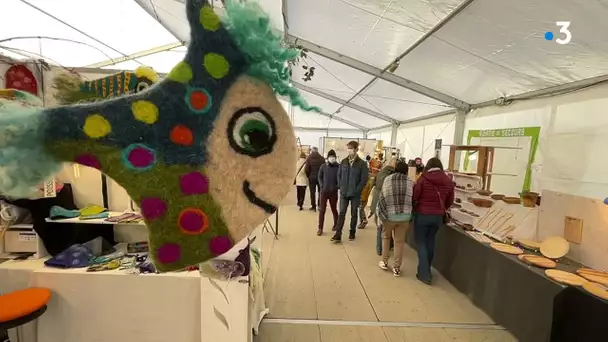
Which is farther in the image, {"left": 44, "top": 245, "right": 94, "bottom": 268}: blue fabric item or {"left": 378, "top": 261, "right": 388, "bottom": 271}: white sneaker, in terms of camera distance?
{"left": 378, "top": 261, "right": 388, "bottom": 271}: white sneaker

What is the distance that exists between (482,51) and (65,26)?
4713mm

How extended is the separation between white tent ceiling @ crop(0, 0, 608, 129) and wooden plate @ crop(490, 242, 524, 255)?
4.98 feet

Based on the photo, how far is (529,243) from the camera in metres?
2.25

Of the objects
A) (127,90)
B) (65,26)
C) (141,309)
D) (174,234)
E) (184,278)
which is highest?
(65,26)

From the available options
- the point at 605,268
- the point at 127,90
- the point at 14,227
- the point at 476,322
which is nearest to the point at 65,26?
the point at 14,227

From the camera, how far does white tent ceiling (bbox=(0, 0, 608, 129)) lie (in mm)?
2033

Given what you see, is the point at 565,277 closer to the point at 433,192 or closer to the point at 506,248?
the point at 506,248

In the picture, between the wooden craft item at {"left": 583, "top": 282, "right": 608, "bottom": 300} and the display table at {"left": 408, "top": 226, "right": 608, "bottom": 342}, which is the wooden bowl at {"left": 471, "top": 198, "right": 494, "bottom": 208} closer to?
the display table at {"left": 408, "top": 226, "right": 608, "bottom": 342}

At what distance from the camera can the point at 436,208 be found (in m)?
2.78

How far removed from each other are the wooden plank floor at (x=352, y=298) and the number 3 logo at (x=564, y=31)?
82.8 inches

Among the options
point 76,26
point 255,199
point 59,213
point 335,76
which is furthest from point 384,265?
point 76,26

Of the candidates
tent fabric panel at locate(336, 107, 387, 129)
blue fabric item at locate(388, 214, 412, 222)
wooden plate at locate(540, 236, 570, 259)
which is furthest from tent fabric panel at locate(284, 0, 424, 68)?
tent fabric panel at locate(336, 107, 387, 129)

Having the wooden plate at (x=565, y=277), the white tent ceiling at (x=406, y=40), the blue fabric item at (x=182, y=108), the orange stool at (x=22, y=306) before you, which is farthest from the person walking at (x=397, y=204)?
the blue fabric item at (x=182, y=108)

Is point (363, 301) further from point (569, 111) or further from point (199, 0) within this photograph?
point (569, 111)
